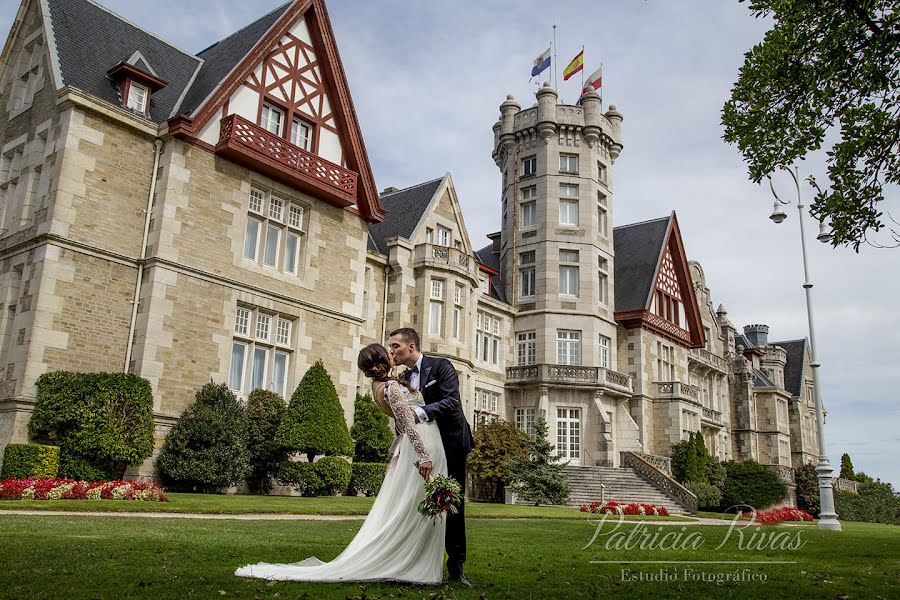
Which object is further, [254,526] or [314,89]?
[314,89]

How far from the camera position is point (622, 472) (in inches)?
1251

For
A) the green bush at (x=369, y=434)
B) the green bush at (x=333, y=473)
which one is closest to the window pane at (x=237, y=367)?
the green bush at (x=333, y=473)

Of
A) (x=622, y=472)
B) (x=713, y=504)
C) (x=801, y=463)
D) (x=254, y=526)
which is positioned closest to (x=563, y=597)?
(x=254, y=526)

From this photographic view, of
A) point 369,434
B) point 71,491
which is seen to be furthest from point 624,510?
point 71,491

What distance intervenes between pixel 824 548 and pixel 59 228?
1671cm

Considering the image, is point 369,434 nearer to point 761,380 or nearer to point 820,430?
point 820,430

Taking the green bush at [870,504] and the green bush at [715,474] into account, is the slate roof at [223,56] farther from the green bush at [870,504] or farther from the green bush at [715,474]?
the green bush at [870,504]

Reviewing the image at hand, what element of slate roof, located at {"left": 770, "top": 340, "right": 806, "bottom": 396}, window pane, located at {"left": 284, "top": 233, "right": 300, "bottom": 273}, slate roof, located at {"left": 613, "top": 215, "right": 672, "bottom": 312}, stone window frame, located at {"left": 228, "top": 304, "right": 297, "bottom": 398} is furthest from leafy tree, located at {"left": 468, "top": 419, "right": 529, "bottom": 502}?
slate roof, located at {"left": 770, "top": 340, "right": 806, "bottom": 396}

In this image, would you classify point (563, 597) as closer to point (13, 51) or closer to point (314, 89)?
point (314, 89)

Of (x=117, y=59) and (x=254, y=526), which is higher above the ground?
(x=117, y=59)

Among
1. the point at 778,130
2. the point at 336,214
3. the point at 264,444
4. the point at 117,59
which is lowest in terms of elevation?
the point at 264,444

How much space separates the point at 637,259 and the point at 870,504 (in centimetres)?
2660

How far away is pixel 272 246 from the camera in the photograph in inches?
859

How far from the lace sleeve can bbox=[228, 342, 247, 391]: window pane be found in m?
15.0
